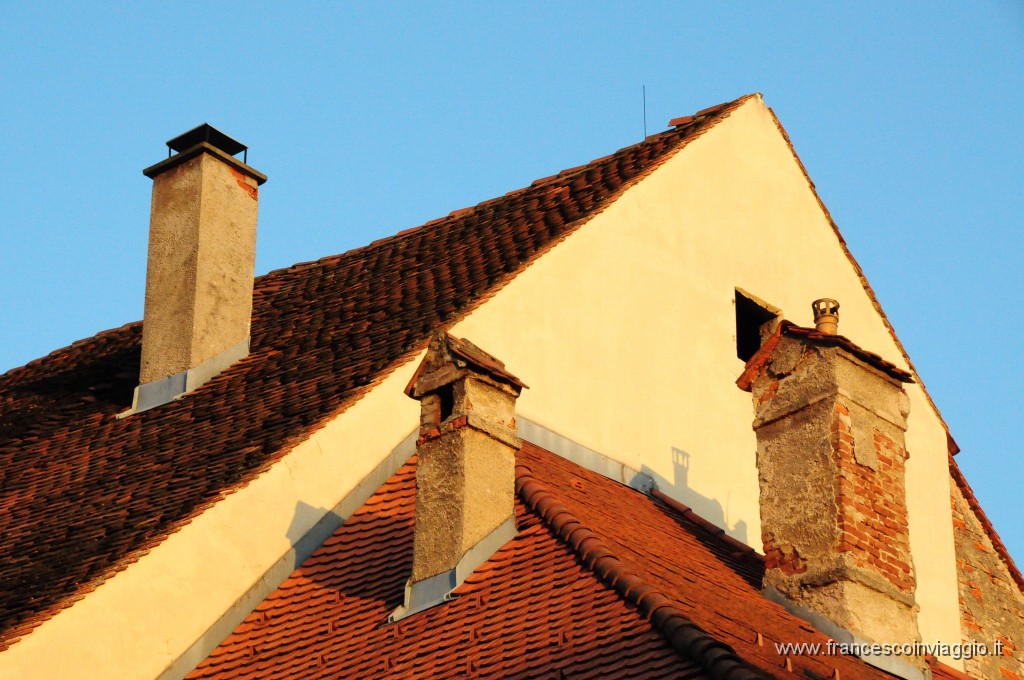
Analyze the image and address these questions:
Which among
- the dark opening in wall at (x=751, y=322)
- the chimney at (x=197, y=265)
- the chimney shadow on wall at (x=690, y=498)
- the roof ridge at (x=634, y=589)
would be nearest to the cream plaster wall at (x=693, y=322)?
the chimney shadow on wall at (x=690, y=498)

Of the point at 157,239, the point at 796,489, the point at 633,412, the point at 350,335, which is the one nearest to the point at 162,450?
the point at 350,335

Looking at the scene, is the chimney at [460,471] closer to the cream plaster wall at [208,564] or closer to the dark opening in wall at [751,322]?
the cream plaster wall at [208,564]

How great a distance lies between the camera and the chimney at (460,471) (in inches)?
434

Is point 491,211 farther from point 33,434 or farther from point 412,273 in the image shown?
point 33,434

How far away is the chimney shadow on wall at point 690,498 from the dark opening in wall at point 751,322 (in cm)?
175

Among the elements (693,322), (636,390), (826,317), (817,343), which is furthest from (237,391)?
(817,343)

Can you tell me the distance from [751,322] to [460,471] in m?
6.62

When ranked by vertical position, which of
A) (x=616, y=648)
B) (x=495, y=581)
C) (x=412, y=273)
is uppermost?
(x=412, y=273)

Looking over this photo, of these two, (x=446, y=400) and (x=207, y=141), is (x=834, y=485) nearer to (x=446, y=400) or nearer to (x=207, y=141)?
(x=446, y=400)

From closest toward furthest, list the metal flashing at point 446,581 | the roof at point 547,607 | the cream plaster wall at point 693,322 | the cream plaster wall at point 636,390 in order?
the roof at point 547,607 → the metal flashing at point 446,581 → the cream plaster wall at point 636,390 → the cream plaster wall at point 693,322

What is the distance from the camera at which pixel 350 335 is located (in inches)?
592

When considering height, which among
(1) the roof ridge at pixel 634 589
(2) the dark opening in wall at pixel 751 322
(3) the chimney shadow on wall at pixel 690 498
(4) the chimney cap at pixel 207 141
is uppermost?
(4) the chimney cap at pixel 207 141

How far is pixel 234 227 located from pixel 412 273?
6.03 ft

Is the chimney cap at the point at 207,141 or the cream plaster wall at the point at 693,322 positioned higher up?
the chimney cap at the point at 207,141
